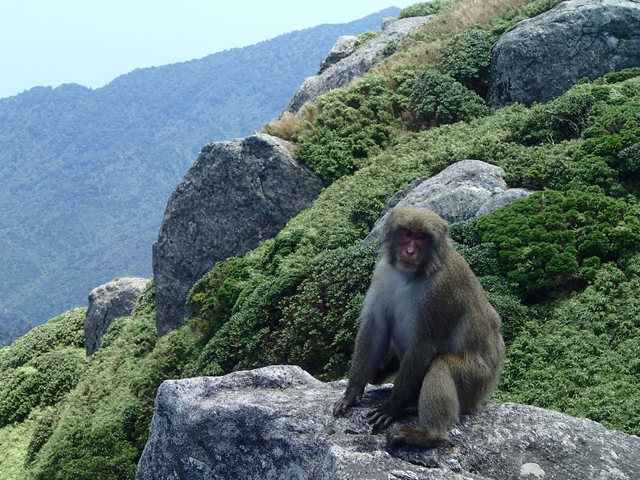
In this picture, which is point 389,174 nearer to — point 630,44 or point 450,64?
point 450,64

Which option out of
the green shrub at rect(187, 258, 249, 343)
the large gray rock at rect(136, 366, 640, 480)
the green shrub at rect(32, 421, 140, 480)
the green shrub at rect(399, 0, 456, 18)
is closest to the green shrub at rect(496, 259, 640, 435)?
the large gray rock at rect(136, 366, 640, 480)

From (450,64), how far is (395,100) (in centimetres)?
216

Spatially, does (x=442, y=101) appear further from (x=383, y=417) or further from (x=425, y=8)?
(x=383, y=417)

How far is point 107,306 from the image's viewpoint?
26266 mm

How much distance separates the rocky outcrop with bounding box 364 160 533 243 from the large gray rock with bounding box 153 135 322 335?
4.99 m

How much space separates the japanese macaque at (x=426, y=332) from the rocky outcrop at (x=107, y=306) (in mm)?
20592

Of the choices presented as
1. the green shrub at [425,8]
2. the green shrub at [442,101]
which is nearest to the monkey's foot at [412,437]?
the green shrub at [442,101]

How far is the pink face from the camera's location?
17.8ft

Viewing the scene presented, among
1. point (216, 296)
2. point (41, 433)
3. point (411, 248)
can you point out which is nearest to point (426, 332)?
point (411, 248)

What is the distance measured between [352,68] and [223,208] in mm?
12037

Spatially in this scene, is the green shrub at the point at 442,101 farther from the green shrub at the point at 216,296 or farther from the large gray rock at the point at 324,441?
the large gray rock at the point at 324,441

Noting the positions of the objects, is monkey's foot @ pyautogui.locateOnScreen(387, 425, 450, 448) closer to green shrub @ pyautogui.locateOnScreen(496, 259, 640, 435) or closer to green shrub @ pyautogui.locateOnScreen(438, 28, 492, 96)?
green shrub @ pyautogui.locateOnScreen(496, 259, 640, 435)

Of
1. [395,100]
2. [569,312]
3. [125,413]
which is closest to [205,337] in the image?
[125,413]

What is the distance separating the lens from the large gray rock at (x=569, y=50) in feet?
66.6
